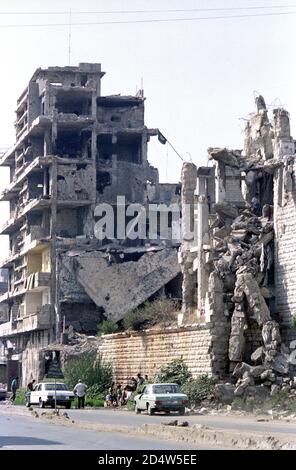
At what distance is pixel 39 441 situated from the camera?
2216 cm

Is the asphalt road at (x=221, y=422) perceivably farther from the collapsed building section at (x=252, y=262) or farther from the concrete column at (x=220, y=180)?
the concrete column at (x=220, y=180)

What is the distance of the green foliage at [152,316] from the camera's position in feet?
179

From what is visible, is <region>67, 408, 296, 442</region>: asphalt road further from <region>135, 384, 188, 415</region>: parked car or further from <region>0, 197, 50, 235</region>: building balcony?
<region>0, 197, 50, 235</region>: building balcony

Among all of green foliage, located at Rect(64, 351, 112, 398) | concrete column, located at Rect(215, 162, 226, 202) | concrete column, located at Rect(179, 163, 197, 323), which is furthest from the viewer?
green foliage, located at Rect(64, 351, 112, 398)

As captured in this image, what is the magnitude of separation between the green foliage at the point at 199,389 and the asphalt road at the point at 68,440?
46.5 ft

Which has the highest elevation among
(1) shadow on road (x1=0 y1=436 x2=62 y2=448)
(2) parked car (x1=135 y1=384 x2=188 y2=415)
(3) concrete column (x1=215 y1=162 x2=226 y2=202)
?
(3) concrete column (x1=215 y1=162 x2=226 y2=202)

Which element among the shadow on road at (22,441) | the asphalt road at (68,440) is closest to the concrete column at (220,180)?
the asphalt road at (68,440)

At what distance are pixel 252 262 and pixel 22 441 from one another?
2450 cm

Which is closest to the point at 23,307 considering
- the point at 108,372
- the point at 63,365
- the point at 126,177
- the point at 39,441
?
the point at 126,177

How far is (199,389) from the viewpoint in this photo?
Result: 42.6m

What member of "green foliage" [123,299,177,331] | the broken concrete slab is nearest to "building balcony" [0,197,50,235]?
the broken concrete slab

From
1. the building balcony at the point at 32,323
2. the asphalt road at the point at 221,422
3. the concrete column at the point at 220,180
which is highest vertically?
the concrete column at the point at 220,180

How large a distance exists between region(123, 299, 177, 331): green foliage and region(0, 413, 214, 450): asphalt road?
26162 millimetres

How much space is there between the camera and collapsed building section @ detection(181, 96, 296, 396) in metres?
43.2
